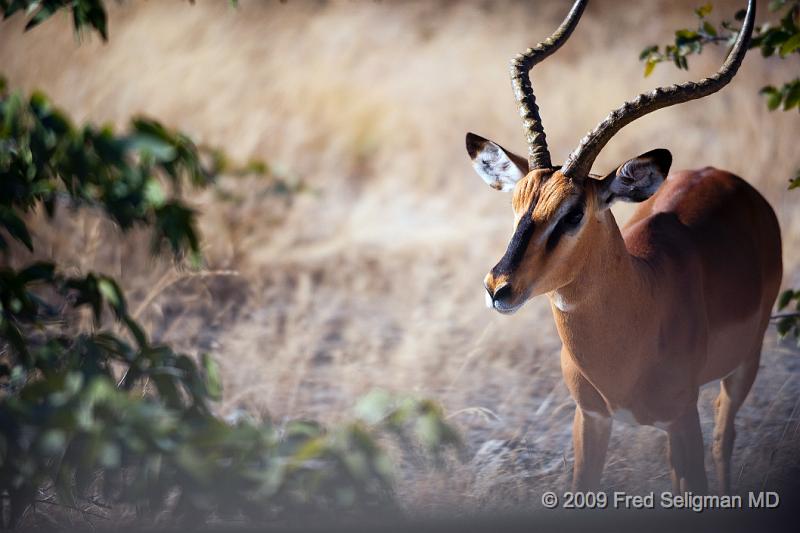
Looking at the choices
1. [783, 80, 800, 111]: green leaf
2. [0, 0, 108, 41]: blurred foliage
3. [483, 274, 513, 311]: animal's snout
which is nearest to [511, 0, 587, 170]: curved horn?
[483, 274, 513, 311]: animal's snout

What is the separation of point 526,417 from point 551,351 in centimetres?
106

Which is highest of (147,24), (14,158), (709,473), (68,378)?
(147,24)

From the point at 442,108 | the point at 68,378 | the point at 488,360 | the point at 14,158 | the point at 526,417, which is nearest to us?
the point at 68,378

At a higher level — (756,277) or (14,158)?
(14,158)

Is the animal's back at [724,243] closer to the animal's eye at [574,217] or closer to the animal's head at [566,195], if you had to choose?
the animal's head at [566,195]

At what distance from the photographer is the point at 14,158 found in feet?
10.7

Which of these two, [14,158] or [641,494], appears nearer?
[14,158]

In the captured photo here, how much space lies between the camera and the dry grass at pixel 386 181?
6.72 m

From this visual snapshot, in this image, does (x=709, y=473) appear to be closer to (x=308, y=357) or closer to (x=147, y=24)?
(x=308, y=357)

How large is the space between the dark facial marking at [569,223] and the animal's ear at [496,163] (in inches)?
14.6

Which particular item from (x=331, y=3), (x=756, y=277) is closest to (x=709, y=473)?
(x=756, y=277)

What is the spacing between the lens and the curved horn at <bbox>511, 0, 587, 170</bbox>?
431 cm

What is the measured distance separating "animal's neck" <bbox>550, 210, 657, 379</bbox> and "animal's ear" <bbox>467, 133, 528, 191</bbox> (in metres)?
0.40

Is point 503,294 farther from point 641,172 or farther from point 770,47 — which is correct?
point 770,47
